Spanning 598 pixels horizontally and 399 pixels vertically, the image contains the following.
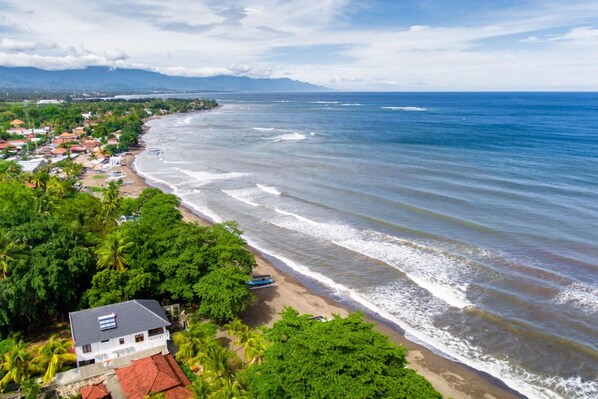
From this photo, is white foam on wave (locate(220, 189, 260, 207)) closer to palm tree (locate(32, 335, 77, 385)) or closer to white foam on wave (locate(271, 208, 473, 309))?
white foam on wave (locate(271, 208, 473, 309))

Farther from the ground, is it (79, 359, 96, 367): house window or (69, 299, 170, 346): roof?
(69, 299, 170, 346): roof

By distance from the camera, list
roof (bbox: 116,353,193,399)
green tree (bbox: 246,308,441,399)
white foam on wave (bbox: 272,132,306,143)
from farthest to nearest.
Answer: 1. white foam on wave (bbox: 272,132,306,143)
2. roof (bbox: 116,353,193,399)
3. green tree (bbox: 246,308,441,399)

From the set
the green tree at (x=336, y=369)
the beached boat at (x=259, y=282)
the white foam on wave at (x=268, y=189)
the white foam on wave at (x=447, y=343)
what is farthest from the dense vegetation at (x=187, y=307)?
the white foam on wave at (x=268, y=189)

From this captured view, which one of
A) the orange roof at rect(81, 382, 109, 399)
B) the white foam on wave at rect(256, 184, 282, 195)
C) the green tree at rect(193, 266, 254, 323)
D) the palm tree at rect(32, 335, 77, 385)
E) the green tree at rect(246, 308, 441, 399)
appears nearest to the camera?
the green tree at rect(246, 308, 441, 399)

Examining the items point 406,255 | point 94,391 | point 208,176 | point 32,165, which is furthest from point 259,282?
point 32,165

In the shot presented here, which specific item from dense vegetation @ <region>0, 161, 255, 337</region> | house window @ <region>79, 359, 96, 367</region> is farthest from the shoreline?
house window @ <region>79, 359, 96, 367</region>

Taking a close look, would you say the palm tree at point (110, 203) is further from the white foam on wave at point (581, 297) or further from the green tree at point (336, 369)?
the white foam on wave at point (581, 297)

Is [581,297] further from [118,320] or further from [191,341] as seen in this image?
[118,320]

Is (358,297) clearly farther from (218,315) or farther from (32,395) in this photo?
(32,395)

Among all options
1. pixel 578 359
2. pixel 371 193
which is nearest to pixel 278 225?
pixel 371 193
